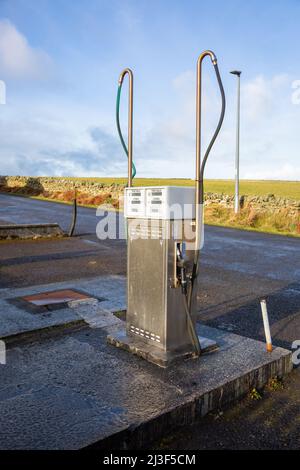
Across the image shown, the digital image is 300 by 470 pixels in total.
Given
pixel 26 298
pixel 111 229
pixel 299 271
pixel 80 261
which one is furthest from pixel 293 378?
pixel 111 229

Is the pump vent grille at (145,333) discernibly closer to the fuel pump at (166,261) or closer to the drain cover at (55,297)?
the fuel pump at (166,261)

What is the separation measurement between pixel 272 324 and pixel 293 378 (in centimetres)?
169

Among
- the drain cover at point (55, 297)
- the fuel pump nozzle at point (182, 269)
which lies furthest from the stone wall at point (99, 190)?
the fuel pump nozzle at point (182, 269)

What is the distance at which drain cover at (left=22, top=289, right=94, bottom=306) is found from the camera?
6152 millimetres

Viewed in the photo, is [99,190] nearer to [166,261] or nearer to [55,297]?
[55,297]

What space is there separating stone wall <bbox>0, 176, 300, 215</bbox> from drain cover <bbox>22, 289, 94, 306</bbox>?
52.7ft

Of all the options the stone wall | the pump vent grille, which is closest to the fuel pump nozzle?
the pump vent grille

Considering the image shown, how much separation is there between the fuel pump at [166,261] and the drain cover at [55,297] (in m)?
2.09

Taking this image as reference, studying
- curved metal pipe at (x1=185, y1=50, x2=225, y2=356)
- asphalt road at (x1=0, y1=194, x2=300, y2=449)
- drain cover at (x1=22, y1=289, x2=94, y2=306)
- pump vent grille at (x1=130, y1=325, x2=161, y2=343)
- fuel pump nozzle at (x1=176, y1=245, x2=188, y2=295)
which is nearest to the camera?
asphalt road at (x1=0, y1=194, x2=300, y2=449)

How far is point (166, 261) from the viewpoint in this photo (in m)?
4.04

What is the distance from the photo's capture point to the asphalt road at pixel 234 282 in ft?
11.0

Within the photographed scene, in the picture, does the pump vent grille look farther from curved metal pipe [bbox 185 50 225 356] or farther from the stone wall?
the stone wall

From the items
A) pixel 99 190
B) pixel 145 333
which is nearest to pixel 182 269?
pixel 145 333
